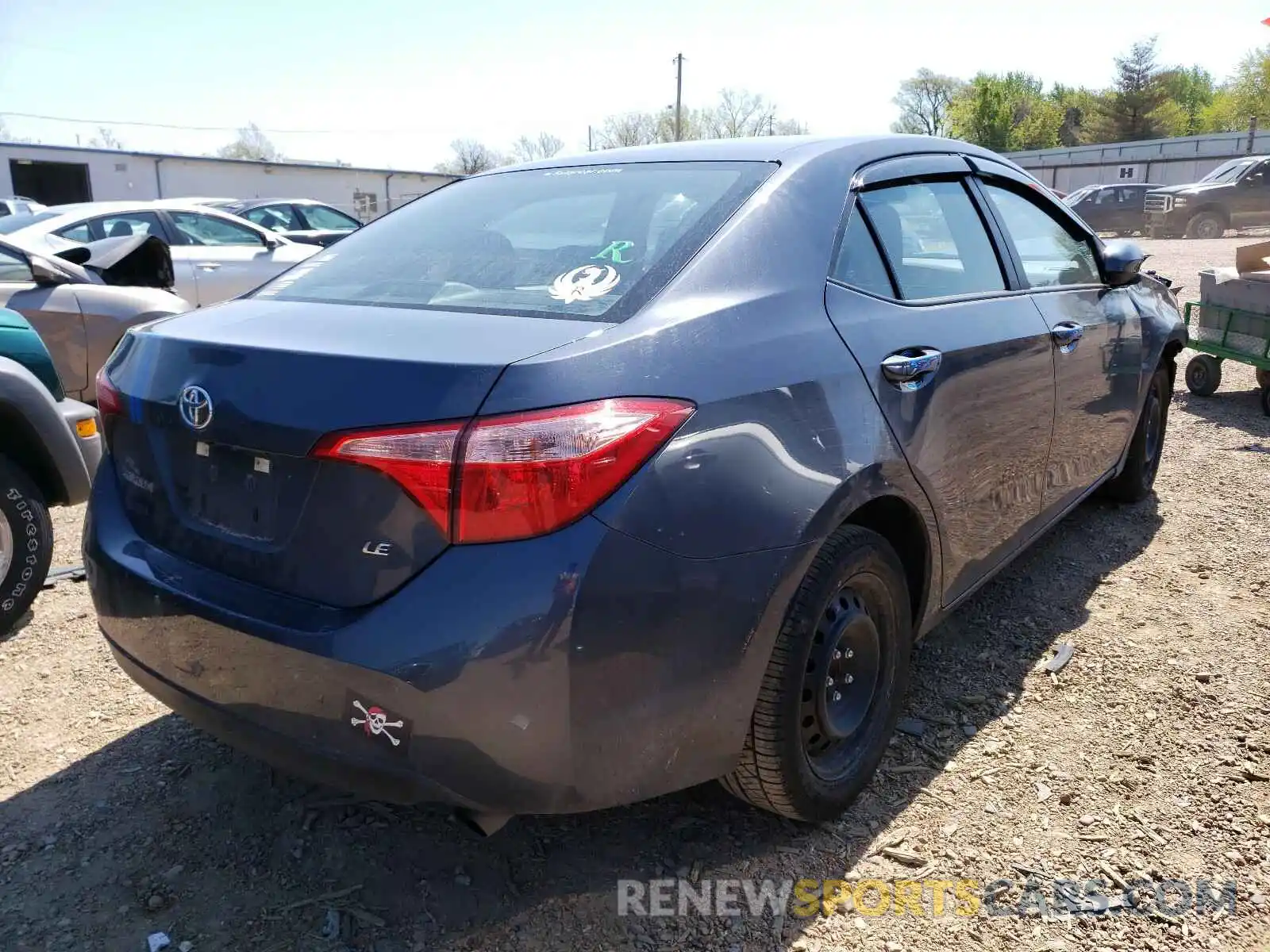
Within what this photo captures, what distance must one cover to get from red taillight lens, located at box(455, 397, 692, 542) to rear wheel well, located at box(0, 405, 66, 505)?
2.69 m

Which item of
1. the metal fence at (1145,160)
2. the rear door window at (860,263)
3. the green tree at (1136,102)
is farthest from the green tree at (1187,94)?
the rear door window at (860,263)

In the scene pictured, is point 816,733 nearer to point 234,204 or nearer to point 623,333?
point 623,333

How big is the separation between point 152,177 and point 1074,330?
1350 inches

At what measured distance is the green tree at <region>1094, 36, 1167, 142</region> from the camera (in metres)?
66.0

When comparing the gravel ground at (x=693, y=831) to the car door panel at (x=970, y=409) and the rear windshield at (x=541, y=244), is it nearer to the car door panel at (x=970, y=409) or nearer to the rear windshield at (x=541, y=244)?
the car door panel at (x=970, y=409)

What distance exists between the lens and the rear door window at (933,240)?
8.98 ft

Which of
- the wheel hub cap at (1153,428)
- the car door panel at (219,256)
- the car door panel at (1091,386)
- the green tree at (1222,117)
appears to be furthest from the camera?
the green tree at (1222,117)

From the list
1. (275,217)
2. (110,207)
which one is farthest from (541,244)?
(275,217)

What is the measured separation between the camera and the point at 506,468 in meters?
1.74

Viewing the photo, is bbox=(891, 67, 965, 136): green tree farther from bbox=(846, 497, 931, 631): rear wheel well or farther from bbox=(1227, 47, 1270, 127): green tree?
bbox=(846, 497, 931, 631): rear wheel well

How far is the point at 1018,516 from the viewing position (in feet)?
10.7

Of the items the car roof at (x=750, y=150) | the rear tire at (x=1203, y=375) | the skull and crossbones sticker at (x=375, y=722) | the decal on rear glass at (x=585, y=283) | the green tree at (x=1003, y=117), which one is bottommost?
the rear tire at (x=1203, y=375)

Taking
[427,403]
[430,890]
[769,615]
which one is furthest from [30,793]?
[769,615]

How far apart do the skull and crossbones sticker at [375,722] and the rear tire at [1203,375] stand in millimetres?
7312
